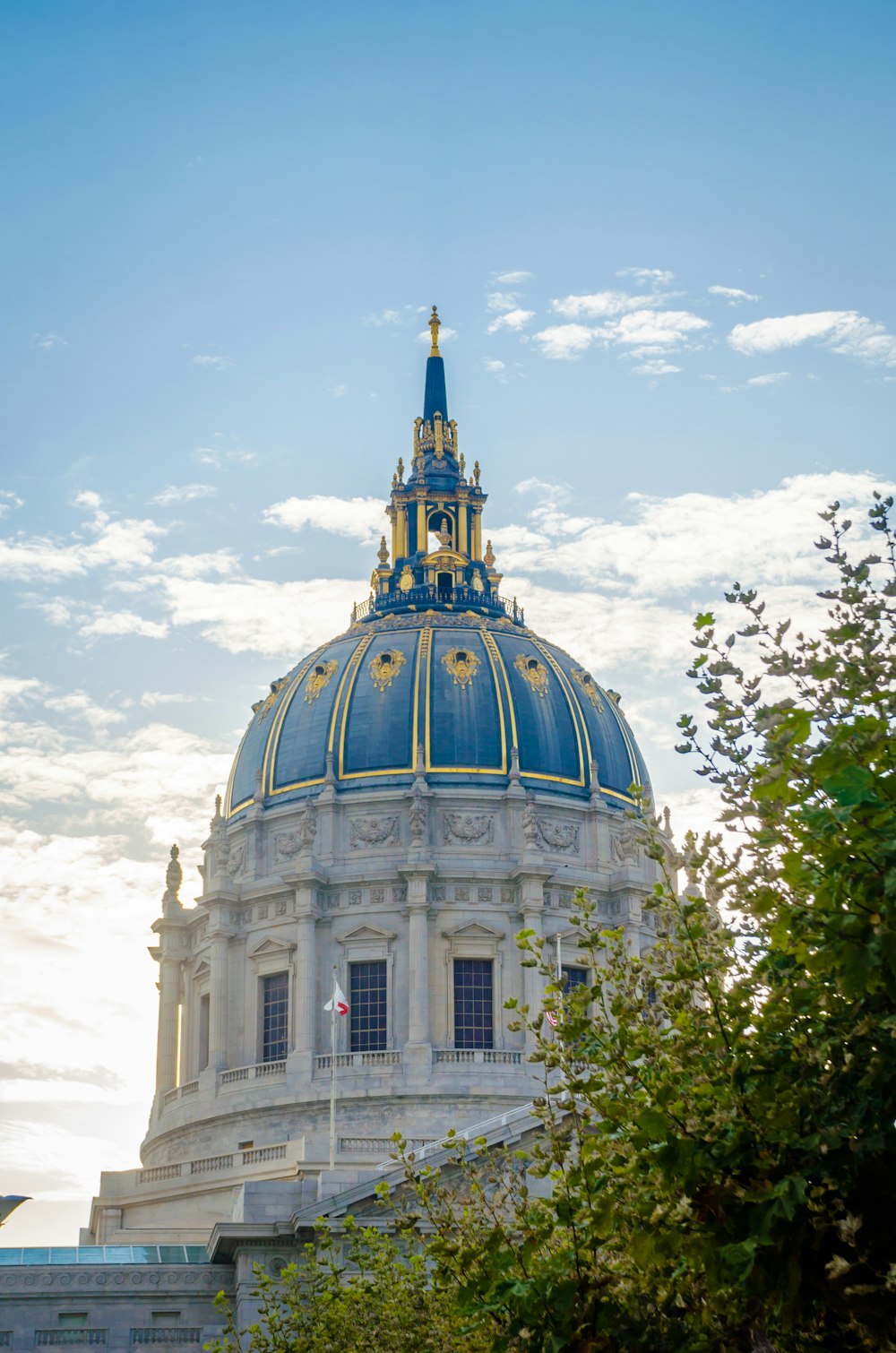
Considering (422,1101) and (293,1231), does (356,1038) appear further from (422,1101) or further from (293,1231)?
(293,1231)

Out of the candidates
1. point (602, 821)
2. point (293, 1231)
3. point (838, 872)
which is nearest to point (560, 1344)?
point (838, 872)

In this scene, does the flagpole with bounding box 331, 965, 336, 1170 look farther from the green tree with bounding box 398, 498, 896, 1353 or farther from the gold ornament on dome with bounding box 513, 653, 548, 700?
the green tree with bounding box 398, 498, 896, 1353

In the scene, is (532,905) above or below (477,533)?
below

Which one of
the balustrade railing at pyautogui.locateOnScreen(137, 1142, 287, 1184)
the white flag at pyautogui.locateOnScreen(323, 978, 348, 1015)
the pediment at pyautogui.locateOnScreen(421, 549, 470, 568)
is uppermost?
the pediment at pyautogui.locateOnScreen(421, 549, 470, 568)

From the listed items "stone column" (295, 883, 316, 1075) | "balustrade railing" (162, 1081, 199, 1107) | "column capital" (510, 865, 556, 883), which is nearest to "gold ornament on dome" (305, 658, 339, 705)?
"stone column" (295, 883, 316, 1075)

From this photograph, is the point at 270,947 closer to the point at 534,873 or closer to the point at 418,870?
the point at 418,870

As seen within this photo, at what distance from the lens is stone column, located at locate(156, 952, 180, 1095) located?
290 feet

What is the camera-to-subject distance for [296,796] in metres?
87.6

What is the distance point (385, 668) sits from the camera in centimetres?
9006

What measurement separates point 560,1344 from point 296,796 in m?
70.8

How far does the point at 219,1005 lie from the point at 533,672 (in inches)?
872

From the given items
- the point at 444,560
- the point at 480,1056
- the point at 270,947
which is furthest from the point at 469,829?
the point at 444,560

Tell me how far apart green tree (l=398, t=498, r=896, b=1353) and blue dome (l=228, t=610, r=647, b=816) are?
218 ft

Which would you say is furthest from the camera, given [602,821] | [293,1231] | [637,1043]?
[602,821]
